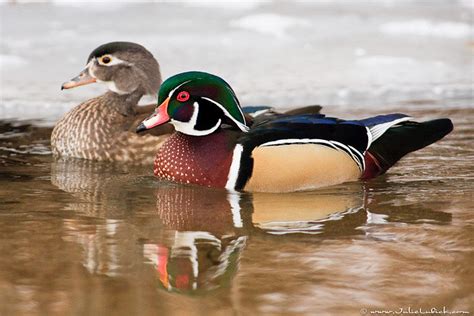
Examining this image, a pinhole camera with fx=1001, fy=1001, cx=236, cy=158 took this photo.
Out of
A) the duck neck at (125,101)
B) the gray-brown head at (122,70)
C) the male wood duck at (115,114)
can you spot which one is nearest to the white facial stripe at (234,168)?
the male wood duck at (115,114)

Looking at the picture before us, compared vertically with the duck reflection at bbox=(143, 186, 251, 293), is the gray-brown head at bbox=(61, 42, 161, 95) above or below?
above

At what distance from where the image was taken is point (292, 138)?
18.0 feet

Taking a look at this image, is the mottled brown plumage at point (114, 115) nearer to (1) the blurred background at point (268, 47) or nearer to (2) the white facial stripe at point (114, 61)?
(2) the white facial stripe at point (114, 61)

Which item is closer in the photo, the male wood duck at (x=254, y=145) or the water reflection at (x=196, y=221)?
the water reflection at (x=196, y=221)

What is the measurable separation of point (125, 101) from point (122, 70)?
228 millimetres

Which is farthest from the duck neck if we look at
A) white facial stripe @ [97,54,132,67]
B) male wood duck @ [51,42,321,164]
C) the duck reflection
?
the duck reflection

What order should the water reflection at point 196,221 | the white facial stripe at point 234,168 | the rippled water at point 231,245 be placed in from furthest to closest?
the white facial stripe at point 234,168
the water reflection at point 196,221
the rippled water at point 231,245

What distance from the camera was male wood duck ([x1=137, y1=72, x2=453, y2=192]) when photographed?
17.9ft

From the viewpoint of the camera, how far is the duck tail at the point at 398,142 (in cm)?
579

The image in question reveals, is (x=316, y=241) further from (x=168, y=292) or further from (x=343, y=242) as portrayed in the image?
(x=168, y=292)

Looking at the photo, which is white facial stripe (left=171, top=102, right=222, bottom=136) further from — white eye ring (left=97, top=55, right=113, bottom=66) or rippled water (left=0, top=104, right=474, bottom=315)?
white eye ring (left=97, top=55, right=113, bottom=66)

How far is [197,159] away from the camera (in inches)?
219

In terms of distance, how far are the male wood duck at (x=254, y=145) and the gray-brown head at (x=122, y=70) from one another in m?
1.55

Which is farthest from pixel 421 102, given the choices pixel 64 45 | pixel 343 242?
pixel 343 242
